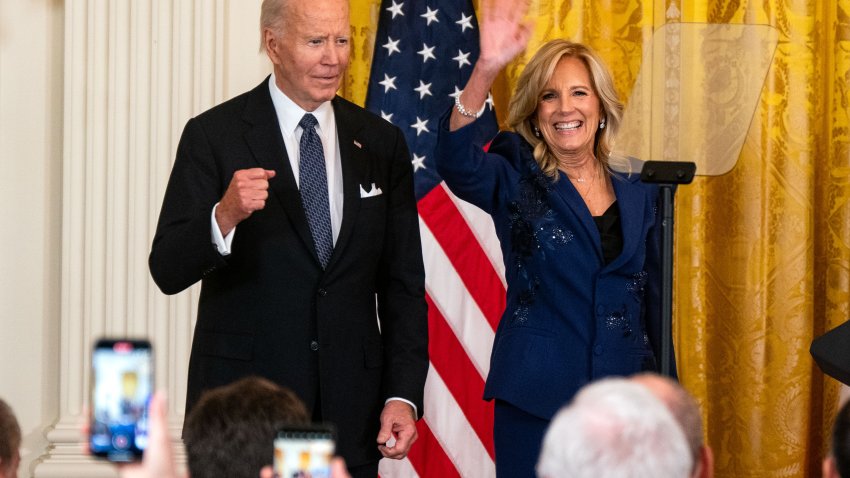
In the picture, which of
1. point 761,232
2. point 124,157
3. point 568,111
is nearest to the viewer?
point 568,111

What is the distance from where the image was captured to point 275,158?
3412mm

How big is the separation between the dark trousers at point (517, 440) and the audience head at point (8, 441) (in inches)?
57.9

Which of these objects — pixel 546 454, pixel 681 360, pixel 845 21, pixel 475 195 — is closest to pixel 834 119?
pixel 845 21

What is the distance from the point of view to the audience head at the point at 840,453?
1.91m

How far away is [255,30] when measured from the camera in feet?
15.5

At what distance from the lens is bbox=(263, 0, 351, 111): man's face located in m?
3.44

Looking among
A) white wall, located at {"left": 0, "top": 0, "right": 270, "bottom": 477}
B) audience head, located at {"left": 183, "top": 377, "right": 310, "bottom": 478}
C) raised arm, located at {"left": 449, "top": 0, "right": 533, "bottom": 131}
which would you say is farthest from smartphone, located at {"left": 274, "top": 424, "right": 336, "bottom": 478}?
white wall, located at {"left": 0, "top": 0, "right": 270, "bottom": 477}

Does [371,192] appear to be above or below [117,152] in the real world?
below

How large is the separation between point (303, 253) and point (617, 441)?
1786 mm

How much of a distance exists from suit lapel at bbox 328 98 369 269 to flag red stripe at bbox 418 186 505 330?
1.26 metres

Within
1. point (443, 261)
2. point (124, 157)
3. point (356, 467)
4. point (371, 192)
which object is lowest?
point (356, 467)

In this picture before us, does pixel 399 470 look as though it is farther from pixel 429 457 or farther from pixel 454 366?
pixel 454 366

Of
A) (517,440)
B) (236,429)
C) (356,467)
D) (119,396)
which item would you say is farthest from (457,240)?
(236,429)

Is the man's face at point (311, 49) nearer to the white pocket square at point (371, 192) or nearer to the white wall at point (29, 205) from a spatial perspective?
the white pocket square at point (371, 192)
